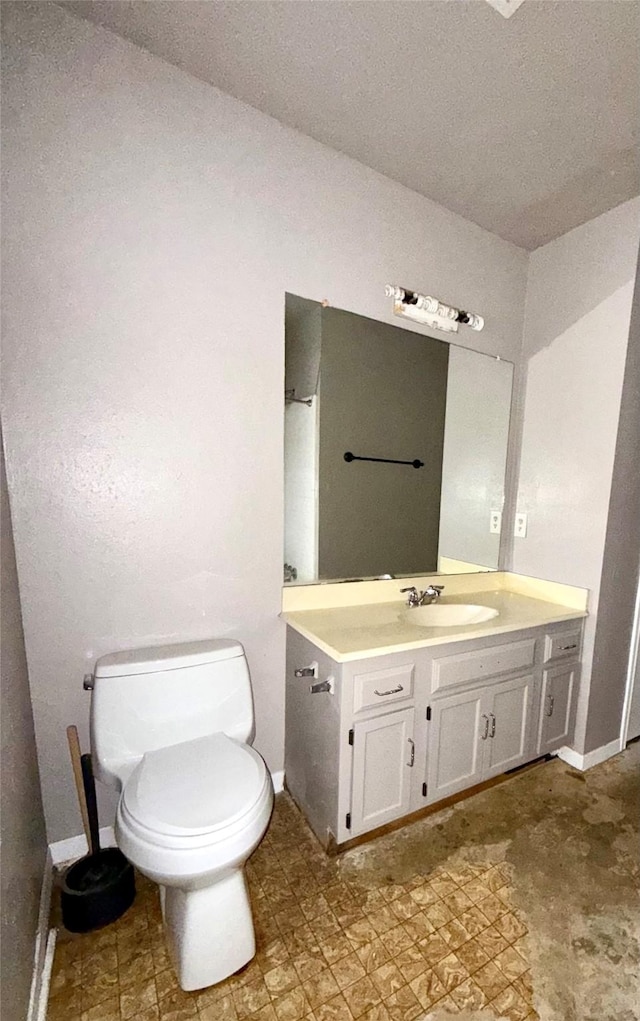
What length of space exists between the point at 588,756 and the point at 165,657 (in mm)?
2008

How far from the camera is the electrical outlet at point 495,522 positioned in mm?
2260

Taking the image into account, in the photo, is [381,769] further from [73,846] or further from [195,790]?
[73,846]

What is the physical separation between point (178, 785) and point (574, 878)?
1.37m

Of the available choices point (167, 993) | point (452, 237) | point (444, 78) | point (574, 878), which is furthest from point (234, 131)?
point (574, 878)

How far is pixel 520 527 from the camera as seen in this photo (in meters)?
2.23

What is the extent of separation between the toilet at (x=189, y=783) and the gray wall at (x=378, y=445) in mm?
649

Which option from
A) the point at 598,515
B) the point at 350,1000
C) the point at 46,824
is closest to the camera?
the point at 350,1000

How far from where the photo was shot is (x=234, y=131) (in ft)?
4.66

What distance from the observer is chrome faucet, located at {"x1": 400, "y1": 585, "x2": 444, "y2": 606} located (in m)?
1.86

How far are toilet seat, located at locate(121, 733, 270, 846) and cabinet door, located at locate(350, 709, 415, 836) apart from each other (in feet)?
1.22

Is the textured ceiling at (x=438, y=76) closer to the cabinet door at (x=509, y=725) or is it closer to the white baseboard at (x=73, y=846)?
the cabinet door at (x=509, y=725)

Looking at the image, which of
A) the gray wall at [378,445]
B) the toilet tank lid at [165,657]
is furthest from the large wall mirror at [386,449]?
the toilet tank lid at [165,657]

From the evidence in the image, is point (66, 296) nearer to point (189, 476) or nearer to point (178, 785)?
point (189, 476)

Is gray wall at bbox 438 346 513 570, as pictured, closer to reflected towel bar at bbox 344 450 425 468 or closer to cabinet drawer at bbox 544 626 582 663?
reflected towel bar at bbox 344 450 425 468
